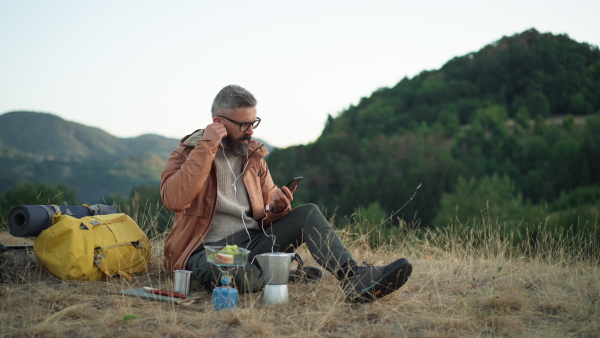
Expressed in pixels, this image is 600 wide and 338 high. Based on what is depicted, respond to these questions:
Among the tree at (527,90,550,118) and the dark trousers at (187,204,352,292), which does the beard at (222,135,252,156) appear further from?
the tree at (527,90,550,118)

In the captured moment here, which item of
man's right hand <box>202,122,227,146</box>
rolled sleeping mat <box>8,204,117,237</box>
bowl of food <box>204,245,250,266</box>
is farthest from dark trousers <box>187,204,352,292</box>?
rolled sleeping mat <box>8,204,117,237</box>

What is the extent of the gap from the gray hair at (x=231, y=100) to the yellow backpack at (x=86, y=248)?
1106 millimetres

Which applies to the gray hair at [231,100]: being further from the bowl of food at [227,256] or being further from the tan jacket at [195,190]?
the bowl of food at [227,256]

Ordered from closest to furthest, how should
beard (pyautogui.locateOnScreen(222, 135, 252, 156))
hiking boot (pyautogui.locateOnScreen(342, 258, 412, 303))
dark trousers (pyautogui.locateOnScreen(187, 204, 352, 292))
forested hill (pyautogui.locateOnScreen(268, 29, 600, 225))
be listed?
hiking boot (pyautogui.locateOnScreen(342, 258, 412, 303))
dark trousers (pyautogui.locateOnScreen(187, 204, 352, 292))
beard (pyautogui.locateOnScreen(222, 135, 252, 156))
forested hill (pyautogui.locateOnScreen(268, 29, 600, 225))

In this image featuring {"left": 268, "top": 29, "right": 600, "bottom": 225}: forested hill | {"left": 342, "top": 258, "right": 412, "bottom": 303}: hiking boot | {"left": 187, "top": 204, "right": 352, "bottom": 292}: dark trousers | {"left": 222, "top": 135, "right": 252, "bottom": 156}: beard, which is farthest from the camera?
{"left": 268, "top": 29, "right": 600, "bottom": 225}: forested hill

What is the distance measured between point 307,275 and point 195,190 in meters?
1.07

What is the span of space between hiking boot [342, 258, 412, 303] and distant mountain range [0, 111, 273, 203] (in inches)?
2742

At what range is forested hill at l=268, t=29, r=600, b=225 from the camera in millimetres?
54312

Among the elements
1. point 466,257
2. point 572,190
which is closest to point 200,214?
point 466,257

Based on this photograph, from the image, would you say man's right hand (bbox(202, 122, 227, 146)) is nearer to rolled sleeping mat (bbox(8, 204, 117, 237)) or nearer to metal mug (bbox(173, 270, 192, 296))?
metal mug (bbox(173, 270, 192, 296))

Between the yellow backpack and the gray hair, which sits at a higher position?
the gray hair

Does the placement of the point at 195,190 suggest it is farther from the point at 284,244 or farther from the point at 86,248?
the point at 86,248

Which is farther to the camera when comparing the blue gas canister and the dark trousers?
the dark trousers

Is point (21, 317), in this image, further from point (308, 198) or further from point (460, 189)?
point (308, 198)
